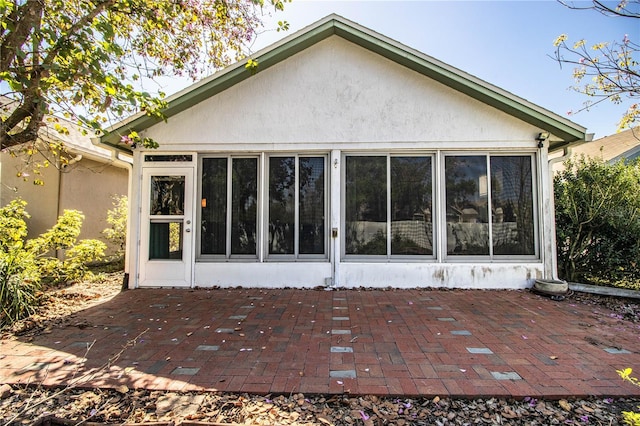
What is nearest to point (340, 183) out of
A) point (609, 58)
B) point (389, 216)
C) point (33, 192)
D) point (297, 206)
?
point (297, 206)

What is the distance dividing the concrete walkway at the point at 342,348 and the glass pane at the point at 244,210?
4.25ft

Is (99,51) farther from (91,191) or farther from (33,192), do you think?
(91,191)

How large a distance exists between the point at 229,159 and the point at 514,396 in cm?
584

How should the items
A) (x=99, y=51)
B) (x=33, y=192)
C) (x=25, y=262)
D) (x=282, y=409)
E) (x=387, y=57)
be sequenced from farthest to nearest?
(x=33, y=192) → (x=387, y=57) → (x=25, y=262) → (x=99, y=51) → (x=282, y=409)

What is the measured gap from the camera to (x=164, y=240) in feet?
20.8

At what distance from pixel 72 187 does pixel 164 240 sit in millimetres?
4499

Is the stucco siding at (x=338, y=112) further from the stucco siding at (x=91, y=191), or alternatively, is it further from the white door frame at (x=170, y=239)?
the stucco siding at (x=91, y=191)

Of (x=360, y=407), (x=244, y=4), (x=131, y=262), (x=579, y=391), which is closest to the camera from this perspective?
(x=360, y=407)

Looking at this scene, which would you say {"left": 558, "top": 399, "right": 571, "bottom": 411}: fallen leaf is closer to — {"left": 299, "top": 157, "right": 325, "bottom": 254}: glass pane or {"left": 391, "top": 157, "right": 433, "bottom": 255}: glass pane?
{"left": 391, "top": 157, "right": 433, "bottom": 255}: glass pane

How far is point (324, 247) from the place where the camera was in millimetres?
6297

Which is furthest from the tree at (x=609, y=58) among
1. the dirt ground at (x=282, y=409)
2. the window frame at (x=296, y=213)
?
the window frame at (x=296, y=213)

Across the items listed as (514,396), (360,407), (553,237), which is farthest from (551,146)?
(360,407)

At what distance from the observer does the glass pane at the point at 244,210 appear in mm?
6348

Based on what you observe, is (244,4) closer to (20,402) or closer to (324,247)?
(324,247)
